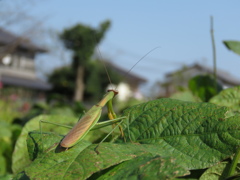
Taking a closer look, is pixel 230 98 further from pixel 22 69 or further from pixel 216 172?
pixel 22 69

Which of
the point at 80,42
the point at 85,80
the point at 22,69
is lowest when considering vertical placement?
the point at 85,80

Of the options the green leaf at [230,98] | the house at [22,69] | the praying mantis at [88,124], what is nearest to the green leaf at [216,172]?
the praying mantis at [88,124]

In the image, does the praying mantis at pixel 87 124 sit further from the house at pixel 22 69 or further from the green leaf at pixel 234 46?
the house at pixel 22 69

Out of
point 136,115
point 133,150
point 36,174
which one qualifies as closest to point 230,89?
point 136,115

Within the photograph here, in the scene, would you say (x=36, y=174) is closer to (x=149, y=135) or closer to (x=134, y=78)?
(x=149, y=135)

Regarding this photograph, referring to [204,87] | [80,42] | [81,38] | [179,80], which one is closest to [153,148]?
[204,87]

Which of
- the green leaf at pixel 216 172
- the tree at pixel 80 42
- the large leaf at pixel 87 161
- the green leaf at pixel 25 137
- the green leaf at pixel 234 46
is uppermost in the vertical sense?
the green leaf at pixel 234 46

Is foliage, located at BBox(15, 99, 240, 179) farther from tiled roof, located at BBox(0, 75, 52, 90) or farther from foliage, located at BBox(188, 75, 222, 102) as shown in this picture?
tiled roof, located at BBox(0, 75, 52, 90)
